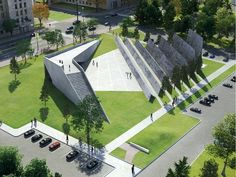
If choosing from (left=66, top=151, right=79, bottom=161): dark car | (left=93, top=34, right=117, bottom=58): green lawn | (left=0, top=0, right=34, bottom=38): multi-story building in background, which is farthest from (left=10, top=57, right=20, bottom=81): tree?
(left=0, top=0, right=34, bottom=38): multi-story building in background

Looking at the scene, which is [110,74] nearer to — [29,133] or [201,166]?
[29,133]

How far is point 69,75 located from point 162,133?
96.4 feet

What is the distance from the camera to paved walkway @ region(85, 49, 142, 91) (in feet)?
316

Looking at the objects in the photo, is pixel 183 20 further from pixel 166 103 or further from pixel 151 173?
pixel 151 173

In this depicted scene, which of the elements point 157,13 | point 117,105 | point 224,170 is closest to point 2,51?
point 117,105

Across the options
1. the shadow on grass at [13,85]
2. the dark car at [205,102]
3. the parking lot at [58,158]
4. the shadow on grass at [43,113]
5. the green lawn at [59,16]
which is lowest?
the parking lot at [58,158]

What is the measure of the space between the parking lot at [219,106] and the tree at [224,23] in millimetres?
36303

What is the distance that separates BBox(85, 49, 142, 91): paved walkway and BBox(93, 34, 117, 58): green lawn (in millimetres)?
3014

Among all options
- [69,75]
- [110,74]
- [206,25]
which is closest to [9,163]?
[69,75]

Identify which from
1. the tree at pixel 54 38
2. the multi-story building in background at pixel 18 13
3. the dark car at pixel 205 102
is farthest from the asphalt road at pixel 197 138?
the multi-story building in background at pixel 18 13

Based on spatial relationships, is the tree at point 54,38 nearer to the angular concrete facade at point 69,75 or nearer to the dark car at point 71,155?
the angular concrete facade at point 69,75

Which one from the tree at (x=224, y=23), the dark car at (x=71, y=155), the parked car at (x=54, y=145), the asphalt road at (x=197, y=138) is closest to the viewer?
the asphalt road at (x=197, y=138)

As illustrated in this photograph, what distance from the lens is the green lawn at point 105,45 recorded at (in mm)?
118856

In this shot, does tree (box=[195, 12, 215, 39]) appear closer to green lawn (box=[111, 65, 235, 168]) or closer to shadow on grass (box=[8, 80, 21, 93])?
green lawn (box=[111, 65, 235, 168])
